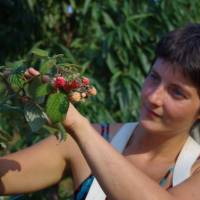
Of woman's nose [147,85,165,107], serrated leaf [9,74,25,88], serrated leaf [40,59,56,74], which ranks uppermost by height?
serrated leaf [40,59,56,74]

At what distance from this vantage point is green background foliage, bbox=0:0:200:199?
105 inches

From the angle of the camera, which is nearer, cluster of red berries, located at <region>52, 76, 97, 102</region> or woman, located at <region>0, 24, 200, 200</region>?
cluster of red berries, located at <region>52, 76, 97, 102</region>

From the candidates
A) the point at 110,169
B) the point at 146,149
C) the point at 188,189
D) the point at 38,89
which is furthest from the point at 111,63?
the point at 38,89

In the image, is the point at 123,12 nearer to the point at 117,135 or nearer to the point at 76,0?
the point at 76,0

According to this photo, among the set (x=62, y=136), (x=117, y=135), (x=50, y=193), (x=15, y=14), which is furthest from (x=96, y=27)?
(x=62, y=136)

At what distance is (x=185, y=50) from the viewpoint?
5.40 ft

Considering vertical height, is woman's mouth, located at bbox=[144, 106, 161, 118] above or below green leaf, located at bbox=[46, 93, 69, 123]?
below

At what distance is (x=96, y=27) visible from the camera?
107 inches

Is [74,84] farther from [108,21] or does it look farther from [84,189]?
[108,21]

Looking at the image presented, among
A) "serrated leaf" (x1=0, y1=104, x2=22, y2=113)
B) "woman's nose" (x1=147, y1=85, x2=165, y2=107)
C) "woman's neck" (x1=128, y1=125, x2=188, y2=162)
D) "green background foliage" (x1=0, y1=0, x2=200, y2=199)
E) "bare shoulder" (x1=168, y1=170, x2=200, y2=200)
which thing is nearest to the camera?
"serrated leaf" (x1=0, y1=104, x2=22, y2=113)

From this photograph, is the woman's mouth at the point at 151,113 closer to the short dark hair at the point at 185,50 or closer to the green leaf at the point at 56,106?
the short dark hair at the point at 185,50

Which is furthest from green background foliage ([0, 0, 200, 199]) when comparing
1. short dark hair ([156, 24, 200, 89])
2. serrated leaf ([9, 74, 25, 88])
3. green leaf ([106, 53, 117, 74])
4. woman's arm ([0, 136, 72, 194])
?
serrated leaf ([9, 74, 25, 88])

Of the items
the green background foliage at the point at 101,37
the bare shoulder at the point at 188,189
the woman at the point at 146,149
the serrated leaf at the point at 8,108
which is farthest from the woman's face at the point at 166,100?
the green background foliage at the point at 101,37

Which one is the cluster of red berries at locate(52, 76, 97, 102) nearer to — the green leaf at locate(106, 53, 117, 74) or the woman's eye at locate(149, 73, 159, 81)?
the woman's eye at locate(149, 73, 159, 81)
